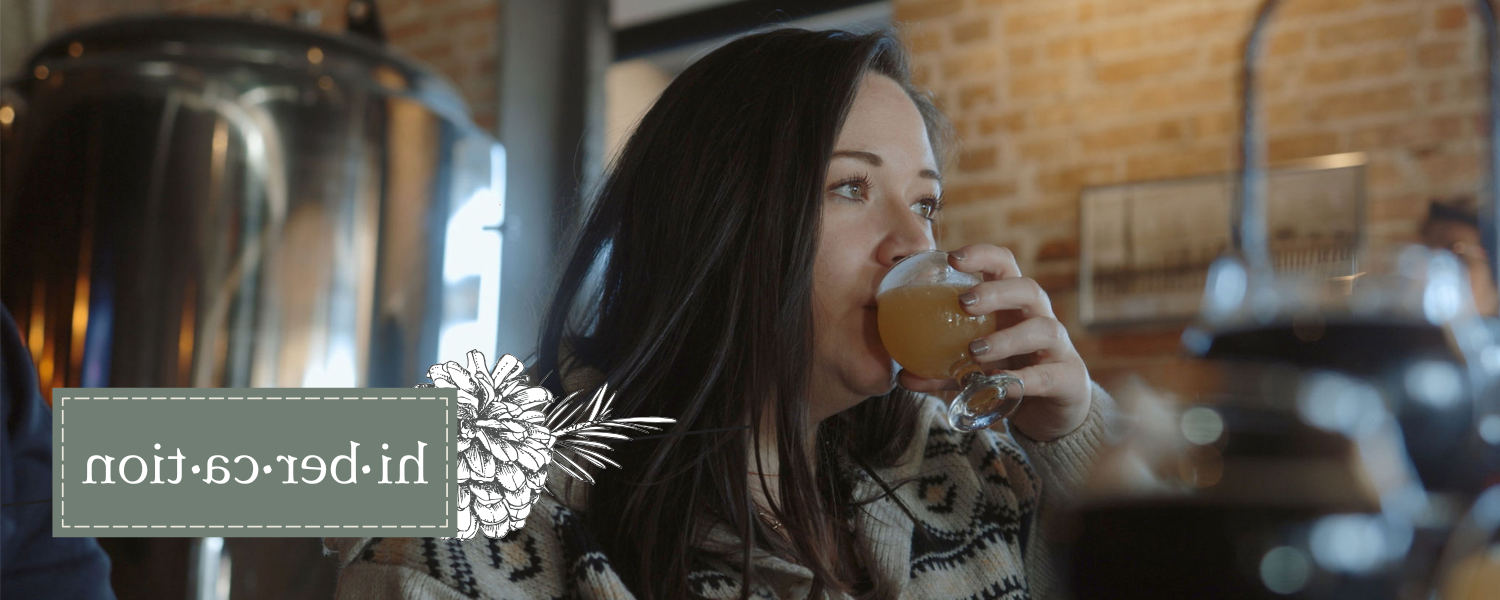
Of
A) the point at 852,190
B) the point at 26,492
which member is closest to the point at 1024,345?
the point at 852,190

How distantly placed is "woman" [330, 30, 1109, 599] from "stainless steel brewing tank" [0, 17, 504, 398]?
2.69ft

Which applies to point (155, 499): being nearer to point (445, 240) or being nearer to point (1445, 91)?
point (445, 240)

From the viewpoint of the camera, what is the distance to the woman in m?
0.76

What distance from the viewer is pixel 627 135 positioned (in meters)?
0.91

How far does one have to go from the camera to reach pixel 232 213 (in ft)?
4.86

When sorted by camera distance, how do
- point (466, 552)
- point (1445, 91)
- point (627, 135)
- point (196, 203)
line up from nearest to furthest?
point (466, 552) → point (627, 135) → point (196, 203) → point (1445, 91)

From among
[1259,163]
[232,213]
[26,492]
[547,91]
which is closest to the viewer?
[26,492]

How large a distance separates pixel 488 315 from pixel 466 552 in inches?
42.5

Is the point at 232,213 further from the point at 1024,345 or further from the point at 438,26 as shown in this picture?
the point at 438,26

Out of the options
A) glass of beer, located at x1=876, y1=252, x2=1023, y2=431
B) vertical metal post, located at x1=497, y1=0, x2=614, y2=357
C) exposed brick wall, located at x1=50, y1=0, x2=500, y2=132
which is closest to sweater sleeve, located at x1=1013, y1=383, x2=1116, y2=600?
glass of beer, located at x1=876, y1=252, x2=1023, y2=431

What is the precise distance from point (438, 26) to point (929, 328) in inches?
88.9

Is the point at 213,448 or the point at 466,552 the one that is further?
the point at 466,552

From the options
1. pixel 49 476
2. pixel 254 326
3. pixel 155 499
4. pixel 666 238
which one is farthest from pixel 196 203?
pixel 155 499

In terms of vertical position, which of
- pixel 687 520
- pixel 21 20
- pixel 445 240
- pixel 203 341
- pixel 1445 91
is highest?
pixel 21 20
